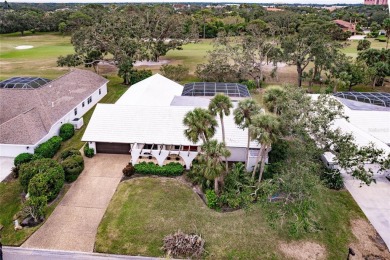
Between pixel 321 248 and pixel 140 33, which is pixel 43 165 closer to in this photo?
pixel 321 248

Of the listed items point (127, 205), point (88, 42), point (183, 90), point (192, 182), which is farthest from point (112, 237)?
point (88, 42)

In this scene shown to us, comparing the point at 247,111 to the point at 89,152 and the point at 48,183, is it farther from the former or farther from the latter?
the point at 89,152

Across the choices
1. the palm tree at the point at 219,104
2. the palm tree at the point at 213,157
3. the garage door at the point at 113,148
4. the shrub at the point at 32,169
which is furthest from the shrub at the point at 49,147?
the palm tree at the point at 219,104

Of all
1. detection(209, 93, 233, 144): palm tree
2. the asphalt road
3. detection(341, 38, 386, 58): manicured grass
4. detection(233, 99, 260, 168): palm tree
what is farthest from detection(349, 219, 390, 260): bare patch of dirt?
detection(341, 38, 386, 58): manicured grass

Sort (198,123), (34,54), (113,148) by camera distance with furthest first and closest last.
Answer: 1. (34,54)
2. (113,148)
3. (198,123)

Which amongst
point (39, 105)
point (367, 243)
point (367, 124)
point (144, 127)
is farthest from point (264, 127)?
point (39, 105)

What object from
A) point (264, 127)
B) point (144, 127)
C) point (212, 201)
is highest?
point (264, 127)

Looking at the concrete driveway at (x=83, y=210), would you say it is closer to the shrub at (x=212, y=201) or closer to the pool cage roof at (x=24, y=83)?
the shrub at (x=212, y=201)
